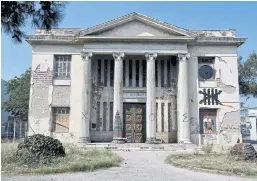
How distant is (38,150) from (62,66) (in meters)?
12.1

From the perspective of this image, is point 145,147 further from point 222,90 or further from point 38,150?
point 38,150

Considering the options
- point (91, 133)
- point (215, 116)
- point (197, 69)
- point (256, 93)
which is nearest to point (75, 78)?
point (91, 133)

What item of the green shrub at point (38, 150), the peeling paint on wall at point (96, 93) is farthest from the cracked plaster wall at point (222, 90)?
the green shrub at point (38, 150)

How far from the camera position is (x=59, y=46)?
937 inches

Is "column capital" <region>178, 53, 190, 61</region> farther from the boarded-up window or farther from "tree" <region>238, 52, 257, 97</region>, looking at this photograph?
"tree" <region>238, 52, 257, 97</region>

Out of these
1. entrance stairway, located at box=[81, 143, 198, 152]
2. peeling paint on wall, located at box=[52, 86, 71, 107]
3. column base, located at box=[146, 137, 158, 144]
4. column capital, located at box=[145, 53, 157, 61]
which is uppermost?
column capital, located at box=[145, 53, 157, 61]

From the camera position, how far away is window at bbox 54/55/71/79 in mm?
23672

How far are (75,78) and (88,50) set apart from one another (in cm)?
242

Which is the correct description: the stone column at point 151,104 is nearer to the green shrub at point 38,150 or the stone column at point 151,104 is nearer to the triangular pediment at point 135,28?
the triangular pediment at point 135,28

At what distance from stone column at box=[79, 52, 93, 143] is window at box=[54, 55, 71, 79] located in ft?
5.49

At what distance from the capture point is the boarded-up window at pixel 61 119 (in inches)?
912

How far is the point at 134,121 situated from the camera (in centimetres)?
2386

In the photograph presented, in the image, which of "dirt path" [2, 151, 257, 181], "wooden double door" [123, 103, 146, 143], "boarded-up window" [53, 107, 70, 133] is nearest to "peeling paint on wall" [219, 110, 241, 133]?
"wooden double door" [123, 103, 146, 143]

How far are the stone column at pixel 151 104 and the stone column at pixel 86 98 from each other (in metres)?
4.30
